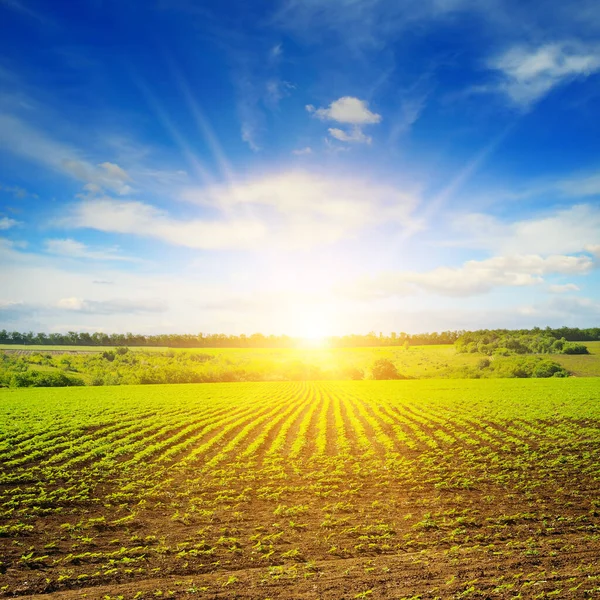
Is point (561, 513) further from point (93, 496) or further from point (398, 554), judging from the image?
point (93, 496)

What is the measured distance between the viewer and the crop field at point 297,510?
11938 mm

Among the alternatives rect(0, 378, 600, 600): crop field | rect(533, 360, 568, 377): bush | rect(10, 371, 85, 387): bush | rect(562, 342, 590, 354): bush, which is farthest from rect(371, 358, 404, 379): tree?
rect(0, 378, 600, 600): crop field

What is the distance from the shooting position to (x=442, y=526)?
51.9 feet

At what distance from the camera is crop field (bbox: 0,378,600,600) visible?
11938 millimetres

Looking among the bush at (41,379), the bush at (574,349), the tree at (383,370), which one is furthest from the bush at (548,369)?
the bush at (41,379)

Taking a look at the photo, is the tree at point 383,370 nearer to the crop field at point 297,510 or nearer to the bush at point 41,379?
the bush at point 41,379

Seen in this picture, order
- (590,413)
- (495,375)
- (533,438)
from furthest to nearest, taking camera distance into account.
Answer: (495,375)
(590,413)
(533,438)

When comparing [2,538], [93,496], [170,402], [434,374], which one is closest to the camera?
[2,538]

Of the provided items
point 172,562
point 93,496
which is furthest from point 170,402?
point 172,562

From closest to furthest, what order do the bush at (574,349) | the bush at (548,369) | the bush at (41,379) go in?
1. the bush at (41,379)
2. the bush at (548,369)
3. the bush at (574,349)

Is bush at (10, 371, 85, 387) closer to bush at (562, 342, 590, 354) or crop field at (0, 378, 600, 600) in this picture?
crop field at (0, 378, 600, 600)

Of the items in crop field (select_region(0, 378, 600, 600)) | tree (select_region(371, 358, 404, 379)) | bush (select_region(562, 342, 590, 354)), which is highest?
bush (select_region(562, 342, 590, 354))

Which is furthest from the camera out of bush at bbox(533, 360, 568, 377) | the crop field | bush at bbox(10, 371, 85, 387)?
bush at bbox(533, 360, 568, 377)

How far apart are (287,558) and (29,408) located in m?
40.7
